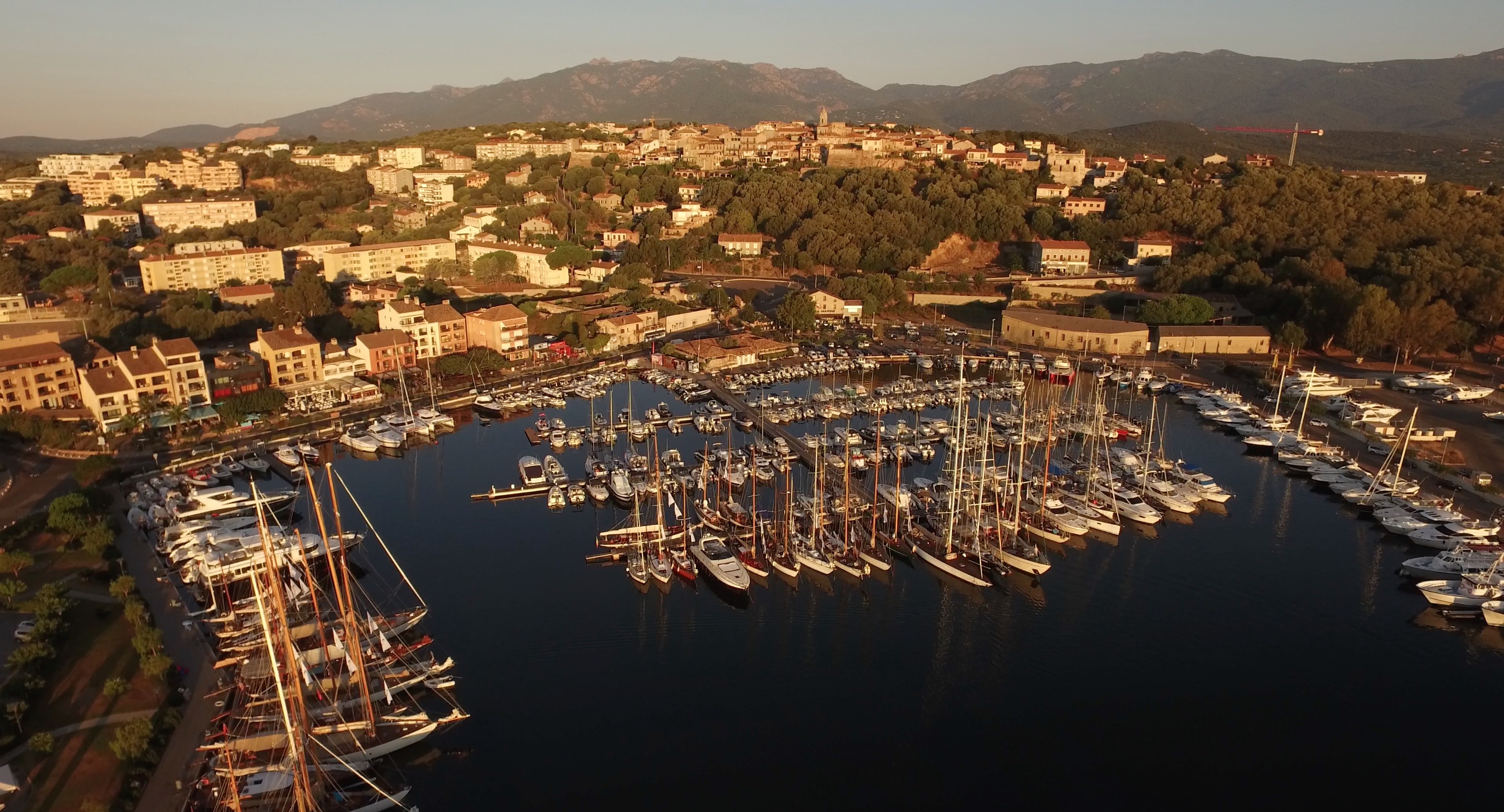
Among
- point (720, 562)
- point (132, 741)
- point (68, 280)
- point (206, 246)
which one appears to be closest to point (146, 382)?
point (132, 741)

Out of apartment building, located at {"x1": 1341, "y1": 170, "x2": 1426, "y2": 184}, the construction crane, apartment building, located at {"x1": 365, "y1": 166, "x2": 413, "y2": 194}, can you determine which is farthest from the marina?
the construction crane

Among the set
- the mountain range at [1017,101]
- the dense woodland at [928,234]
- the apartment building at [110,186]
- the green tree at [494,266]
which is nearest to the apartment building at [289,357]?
the dense woodland at [928,234]

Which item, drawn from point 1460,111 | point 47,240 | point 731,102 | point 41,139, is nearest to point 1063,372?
point 47,240

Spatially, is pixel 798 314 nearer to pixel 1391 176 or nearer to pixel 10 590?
pixel 10 590

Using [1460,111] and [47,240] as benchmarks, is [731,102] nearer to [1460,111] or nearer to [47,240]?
[1460,111]

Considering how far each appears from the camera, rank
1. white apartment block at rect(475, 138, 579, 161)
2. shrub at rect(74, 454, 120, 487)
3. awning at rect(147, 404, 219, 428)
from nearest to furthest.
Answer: shrub at rect(74, 454, 120, 487), awning at rect(147, 404, 219, 428), white apartment block at rect(475, 138, 579, 161)

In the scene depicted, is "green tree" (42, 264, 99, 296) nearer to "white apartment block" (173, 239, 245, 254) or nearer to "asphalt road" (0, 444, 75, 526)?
"white apartment block" (173, 239, 245, 254)

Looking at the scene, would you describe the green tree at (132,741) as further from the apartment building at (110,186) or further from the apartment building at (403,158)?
the apartment building at (403,158)
